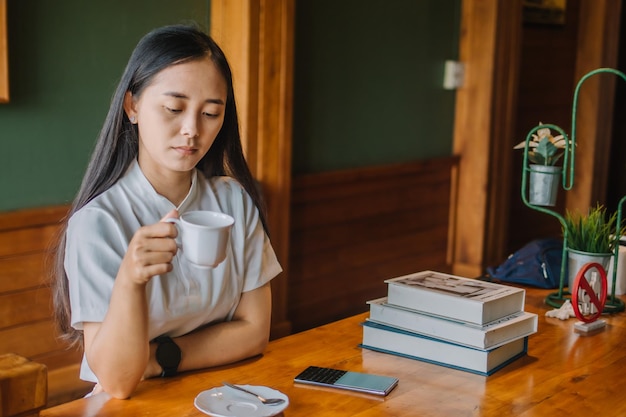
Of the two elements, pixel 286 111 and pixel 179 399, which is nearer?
pixel 179 399

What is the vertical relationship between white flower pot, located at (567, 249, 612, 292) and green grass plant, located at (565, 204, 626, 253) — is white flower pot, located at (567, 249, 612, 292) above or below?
below

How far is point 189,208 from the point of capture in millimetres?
1886

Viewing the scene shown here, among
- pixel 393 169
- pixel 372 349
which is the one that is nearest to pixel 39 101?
pixel 372 349

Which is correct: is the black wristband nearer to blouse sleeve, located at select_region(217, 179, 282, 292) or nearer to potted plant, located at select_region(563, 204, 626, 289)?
blouse sleeve, located at select_region(217, 179, 282, 292)

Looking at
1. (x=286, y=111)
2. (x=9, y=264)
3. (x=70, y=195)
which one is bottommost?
(x=9, y=264)

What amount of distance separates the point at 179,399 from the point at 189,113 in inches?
22.0

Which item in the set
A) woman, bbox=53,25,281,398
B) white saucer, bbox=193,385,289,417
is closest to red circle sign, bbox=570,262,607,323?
woman, bbox=53,25,281,398

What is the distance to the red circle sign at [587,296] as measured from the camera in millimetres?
2148

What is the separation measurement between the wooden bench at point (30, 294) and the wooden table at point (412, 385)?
127 centimetres

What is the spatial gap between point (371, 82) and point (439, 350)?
8.15 feet

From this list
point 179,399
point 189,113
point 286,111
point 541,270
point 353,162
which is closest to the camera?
point 179,399

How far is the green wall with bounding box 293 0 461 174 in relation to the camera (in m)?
3.83

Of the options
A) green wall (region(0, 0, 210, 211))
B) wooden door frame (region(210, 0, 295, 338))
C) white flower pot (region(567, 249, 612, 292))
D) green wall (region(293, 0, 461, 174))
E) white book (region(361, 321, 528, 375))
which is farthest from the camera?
green wall (region(293, 0, 461, 174))

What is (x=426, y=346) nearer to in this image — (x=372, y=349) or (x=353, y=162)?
(x=372, y=349)
